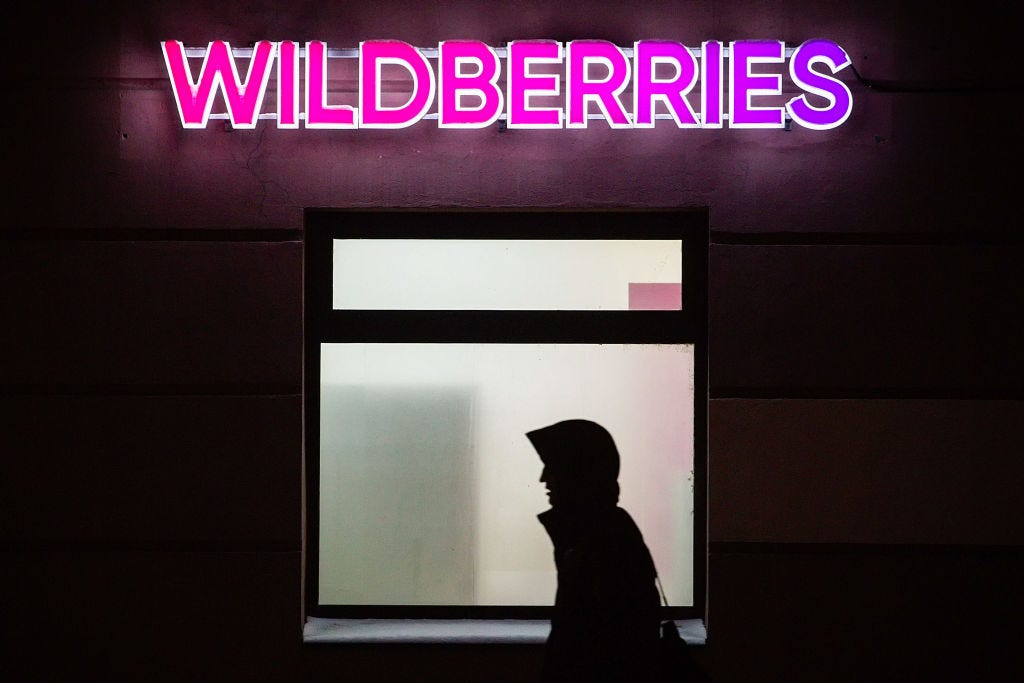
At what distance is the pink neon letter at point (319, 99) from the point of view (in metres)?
4.54

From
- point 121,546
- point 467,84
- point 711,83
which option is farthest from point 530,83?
point 121,546

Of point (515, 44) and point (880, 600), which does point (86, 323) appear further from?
point (880, 600)

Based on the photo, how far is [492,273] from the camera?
4.82m

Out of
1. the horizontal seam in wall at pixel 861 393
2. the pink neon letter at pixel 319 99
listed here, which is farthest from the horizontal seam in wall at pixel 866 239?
the pink neon letter at pixel 319 99

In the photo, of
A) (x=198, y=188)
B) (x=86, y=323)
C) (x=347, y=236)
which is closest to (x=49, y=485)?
(x=86, y=323)

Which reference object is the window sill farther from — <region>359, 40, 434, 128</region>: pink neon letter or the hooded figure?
<region>359, 40, 434, 128</region>: pink neon letter

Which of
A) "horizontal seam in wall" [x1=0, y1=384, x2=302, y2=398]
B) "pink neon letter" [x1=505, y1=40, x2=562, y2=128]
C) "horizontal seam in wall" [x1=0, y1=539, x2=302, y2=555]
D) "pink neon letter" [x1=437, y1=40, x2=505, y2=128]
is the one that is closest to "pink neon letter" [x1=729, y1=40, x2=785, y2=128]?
"pink neon letter" [x1=505, y1=40, x2=562, y2=128]

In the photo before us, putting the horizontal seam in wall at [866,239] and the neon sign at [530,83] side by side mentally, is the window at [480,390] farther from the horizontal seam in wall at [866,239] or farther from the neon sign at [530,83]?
the neon sign at [530,83]

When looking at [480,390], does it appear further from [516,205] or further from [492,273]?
[516,205]

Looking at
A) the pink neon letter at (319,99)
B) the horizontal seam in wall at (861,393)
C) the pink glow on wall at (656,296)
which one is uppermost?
the pink neon letter at (319,99)

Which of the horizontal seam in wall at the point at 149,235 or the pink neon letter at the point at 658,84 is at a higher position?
the pink neon letter at the point at 658,84

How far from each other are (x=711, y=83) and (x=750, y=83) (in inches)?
8.4

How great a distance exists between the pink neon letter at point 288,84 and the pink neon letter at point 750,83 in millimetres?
2352

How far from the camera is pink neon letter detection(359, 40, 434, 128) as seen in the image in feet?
14.9
